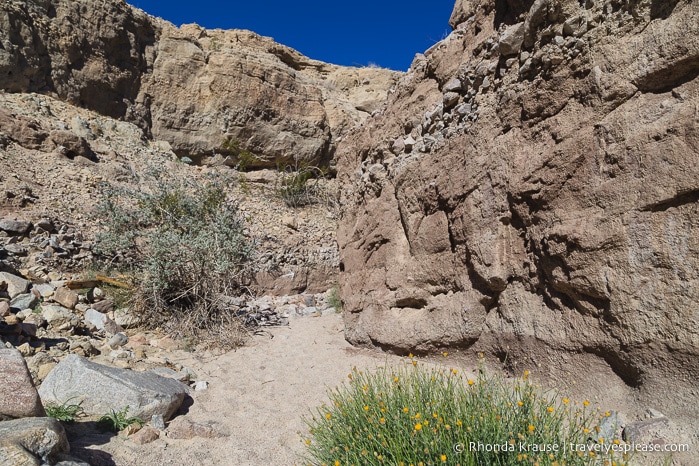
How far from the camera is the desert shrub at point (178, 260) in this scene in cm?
479

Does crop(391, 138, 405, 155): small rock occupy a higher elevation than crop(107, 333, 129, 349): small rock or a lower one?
higher

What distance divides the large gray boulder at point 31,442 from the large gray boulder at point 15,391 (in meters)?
0.17

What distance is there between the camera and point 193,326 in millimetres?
4656

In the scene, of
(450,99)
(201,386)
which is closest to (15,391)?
(201,386)

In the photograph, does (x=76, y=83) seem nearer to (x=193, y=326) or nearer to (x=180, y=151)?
(x=180, y=151)

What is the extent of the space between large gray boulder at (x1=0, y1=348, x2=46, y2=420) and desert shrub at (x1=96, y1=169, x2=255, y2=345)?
8.12ft

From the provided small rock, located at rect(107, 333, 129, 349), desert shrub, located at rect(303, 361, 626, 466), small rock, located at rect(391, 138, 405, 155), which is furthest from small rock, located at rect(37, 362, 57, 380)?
small rock, located at rect(391, 138, 405, 155)

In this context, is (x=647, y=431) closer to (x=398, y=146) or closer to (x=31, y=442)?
(x=31, y=442)

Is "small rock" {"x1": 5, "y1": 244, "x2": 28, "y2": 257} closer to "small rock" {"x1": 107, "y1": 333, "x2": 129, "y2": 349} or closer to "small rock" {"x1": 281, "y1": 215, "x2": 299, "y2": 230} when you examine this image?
"small rock" {"x1": 107, "y1": 333, "x2": 129, "y2": 349}

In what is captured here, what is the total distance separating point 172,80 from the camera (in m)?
11.3

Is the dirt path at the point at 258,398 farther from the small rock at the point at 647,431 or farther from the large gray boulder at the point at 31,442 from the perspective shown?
the small rock at the point at 647,431

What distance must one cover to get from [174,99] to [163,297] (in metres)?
8.16

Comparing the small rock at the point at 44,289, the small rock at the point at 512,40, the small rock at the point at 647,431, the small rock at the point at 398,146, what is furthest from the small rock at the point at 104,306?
the small rock at the point at 647,431

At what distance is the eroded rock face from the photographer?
2029 millimetres
